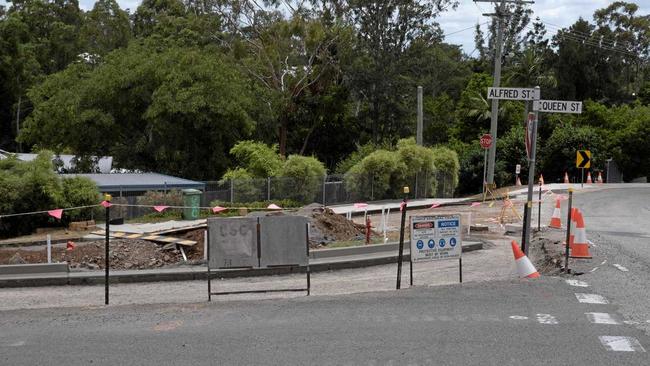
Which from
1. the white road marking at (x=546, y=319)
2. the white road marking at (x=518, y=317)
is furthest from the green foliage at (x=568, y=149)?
the white road marking at (x=518, y=317)

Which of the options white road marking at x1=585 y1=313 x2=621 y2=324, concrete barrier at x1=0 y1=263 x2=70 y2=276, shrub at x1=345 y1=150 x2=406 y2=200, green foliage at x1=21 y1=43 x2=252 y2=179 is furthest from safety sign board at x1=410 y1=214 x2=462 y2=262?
green foliage at x1=21 y1=43 x2=252 y2=179

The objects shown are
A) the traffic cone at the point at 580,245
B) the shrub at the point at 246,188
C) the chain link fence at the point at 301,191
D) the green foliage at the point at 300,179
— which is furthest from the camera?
the green foliage at the point at 300,179

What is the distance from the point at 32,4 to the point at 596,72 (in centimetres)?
5843

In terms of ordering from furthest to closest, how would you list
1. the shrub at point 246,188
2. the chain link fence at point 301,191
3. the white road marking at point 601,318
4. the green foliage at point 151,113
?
1. the green foliage at point 151,113
2. the shrub at point 246,188
3. the chain link fence at point 301,191
4. the white road marking at point 601,318

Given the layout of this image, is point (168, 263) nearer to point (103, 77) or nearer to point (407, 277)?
point (407, 277)

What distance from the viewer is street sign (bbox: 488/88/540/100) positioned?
12.1m

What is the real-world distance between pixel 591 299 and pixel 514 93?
429 cm

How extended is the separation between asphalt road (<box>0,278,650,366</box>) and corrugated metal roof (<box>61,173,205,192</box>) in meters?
19.8

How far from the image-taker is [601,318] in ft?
26.9

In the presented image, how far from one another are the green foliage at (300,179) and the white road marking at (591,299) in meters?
23.0

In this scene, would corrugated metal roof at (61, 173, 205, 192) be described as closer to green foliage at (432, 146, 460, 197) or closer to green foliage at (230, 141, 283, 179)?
green foliage at (230, 141, 283, 179)

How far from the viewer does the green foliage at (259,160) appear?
107 feet

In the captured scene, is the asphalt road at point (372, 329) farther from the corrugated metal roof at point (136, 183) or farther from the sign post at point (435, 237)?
the corrugated metal roof at point (136, 183)

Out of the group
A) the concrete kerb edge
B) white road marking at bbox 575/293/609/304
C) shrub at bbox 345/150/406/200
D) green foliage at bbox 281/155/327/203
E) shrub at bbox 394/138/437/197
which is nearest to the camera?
white road marking at bbox 575/293/609/304
